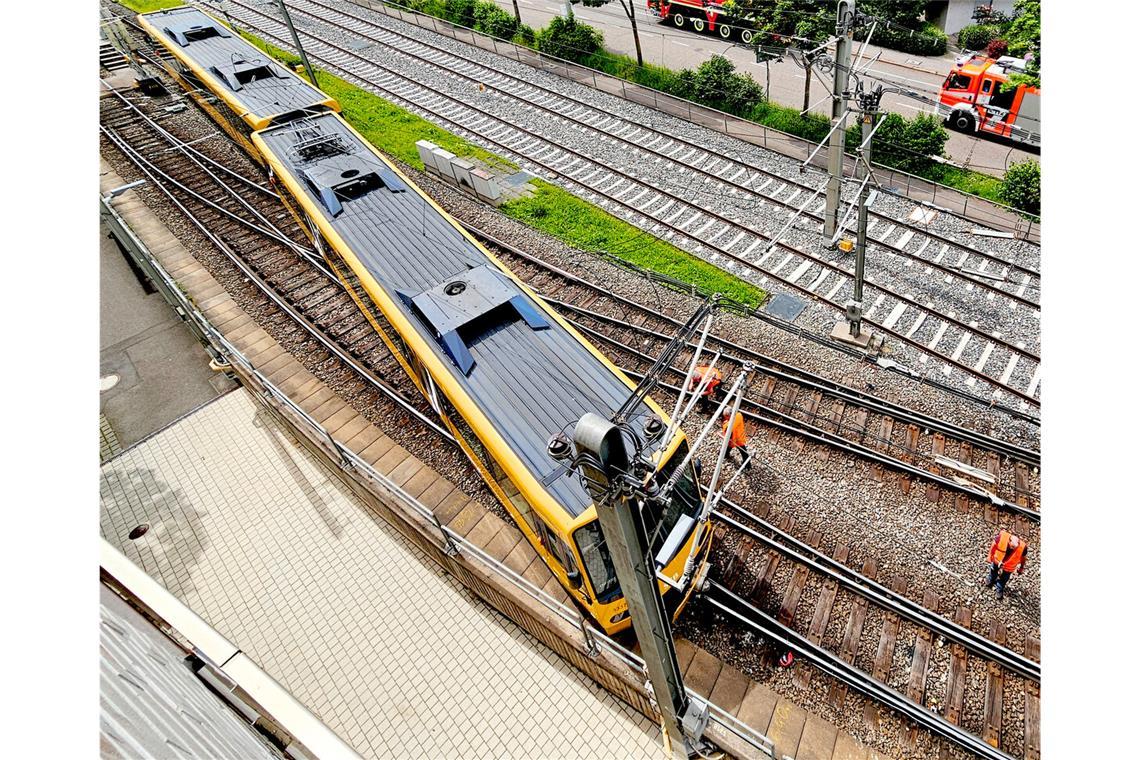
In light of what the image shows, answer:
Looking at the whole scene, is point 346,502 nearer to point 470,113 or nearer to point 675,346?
point 675,346

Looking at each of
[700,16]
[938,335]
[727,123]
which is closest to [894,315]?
[938,335]

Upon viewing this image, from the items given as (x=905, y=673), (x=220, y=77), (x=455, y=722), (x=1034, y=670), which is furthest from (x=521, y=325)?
(x=220, y=77)

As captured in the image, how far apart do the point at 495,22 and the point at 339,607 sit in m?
34.9

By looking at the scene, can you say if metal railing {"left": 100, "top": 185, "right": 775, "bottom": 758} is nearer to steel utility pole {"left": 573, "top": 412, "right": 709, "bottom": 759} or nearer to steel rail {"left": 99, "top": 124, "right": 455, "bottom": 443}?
steel utility pole {"left": 573, "top": 412, "right": 709, "bottom": 759}

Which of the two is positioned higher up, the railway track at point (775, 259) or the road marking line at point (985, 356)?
the railway track at point (775, 259)

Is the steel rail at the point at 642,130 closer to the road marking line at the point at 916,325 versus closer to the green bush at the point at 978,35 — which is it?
the road marking line at the point at 916,325

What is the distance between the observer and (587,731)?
9.97 metres

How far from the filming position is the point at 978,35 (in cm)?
3412

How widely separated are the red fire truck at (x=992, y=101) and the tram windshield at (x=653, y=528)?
23314 millimetres

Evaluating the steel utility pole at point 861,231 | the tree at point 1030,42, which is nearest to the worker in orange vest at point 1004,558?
the steel utility pole at point 861,231

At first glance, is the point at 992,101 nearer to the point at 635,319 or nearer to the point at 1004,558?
the point at 635,319

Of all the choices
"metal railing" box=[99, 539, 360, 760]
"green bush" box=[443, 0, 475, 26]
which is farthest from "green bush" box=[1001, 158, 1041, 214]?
"green bush" box=[443, 0, 475, 26]

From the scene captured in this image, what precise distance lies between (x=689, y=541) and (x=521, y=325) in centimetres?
480

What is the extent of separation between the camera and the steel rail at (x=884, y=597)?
10156mm
